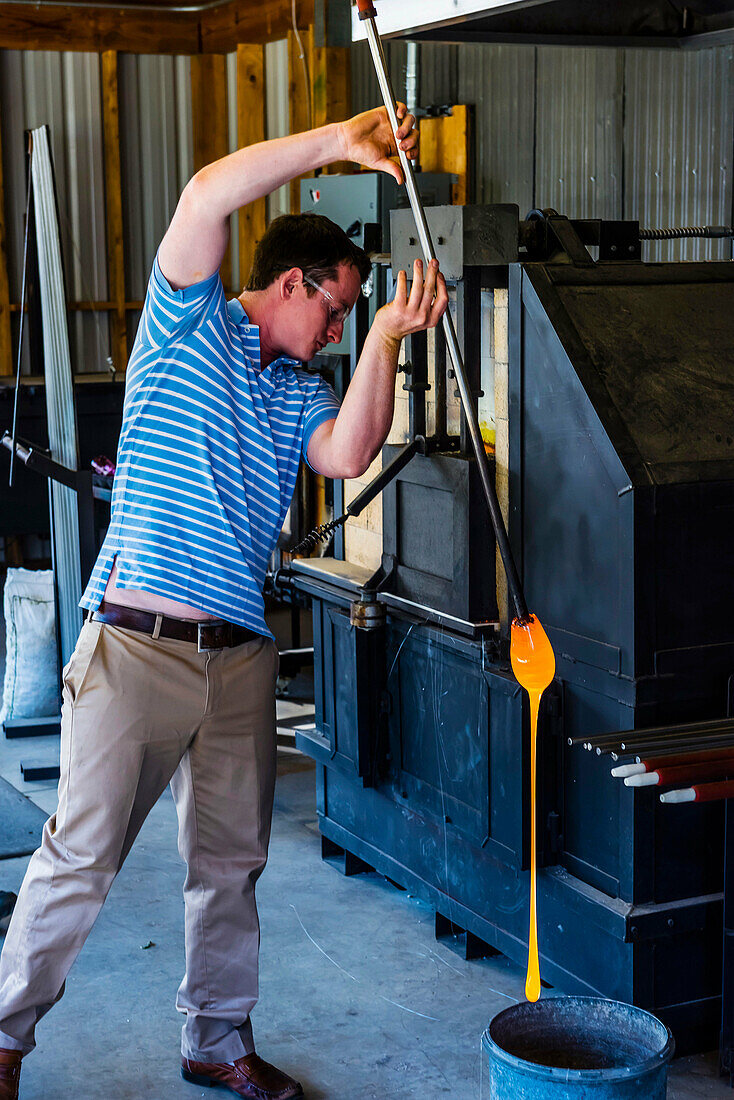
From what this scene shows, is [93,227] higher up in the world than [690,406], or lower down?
higher up

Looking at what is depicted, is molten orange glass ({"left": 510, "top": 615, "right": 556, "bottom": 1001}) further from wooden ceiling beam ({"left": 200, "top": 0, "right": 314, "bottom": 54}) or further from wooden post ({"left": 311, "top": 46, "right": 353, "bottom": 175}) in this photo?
wooden ceiling beam ({"left": 200, "top": 0, "right": 314, "bottom": 54})

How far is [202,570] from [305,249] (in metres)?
0.64

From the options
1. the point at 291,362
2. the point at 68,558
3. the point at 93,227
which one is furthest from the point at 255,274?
the point at 93,227

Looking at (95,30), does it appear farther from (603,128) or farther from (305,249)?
(305,249)

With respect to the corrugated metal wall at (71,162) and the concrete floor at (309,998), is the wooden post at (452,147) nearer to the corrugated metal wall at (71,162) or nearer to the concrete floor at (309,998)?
the corrugated metal wall at (71,162)

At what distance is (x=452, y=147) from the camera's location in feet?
20.6

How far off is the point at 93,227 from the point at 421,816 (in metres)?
6.03

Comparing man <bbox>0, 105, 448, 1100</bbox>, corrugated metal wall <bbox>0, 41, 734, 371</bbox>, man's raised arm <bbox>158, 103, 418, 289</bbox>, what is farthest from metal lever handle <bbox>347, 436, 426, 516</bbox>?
corrugated metal wall <bbox>0, 41, 734, 371</bbox>

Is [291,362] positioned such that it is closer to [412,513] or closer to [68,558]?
[412,513]

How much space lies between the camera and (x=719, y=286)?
2914 millimetres

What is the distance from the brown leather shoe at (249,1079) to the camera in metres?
2.58

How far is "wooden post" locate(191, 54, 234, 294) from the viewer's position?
330 inches

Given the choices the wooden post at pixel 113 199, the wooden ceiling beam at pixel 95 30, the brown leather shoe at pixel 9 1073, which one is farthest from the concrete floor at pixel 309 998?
the wooden ceiling beam at pixel 95 30

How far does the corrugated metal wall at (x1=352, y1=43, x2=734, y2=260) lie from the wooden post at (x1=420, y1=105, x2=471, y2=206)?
2.4 inches
